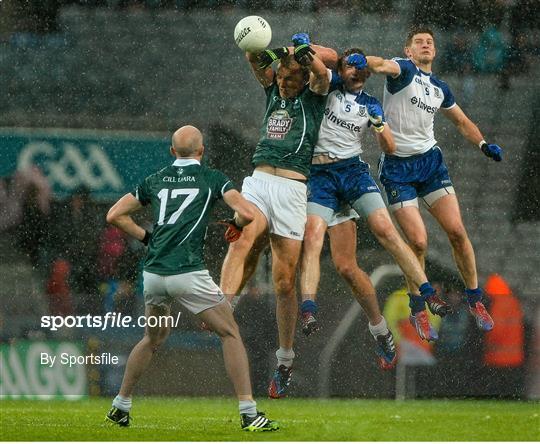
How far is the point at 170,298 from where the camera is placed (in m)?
7.02

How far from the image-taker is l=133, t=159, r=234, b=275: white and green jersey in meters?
6.91

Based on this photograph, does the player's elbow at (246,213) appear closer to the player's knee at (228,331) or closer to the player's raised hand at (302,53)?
the player's knee at (228,331)

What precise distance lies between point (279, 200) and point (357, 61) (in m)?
1.06

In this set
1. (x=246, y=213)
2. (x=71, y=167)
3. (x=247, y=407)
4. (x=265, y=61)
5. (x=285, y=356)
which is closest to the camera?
(x=246, y=213)

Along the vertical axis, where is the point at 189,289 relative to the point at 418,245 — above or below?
above

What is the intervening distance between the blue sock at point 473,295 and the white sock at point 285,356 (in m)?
1.58

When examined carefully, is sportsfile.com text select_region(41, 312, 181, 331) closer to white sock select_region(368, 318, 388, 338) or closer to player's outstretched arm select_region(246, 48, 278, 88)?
white sock select_region(368, 318, 388, 338)

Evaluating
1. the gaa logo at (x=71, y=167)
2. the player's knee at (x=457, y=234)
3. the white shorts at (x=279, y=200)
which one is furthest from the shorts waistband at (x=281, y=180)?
the gaa logo at (x=71, y=167)

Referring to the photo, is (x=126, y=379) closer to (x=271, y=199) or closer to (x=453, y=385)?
(x=271, y=199)

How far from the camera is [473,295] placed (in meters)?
9.20

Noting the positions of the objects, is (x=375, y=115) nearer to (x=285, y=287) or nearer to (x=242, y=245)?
(x=242, y=245)

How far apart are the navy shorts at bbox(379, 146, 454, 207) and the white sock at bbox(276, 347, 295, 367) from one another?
129 cm

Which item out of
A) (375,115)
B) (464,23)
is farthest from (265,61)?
(464,23)

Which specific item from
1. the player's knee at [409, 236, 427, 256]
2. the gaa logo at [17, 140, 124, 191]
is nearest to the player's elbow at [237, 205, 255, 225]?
the player's knee at [409, 236, 427, 256]
